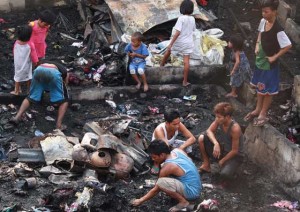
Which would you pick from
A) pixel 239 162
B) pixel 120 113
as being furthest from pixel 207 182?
pixel 120 113

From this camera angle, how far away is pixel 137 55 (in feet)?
35.9

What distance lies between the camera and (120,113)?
1076cm

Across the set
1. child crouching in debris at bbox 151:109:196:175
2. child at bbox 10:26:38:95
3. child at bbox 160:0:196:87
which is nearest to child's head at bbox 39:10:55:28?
child at bbox 10:26:38:95

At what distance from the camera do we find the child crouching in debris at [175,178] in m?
7.59

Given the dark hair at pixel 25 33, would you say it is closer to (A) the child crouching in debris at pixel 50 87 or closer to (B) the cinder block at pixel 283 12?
(A) the child crouching in debris at pixel 50 87

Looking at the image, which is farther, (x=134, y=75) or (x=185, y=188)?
(x=134, y=75)

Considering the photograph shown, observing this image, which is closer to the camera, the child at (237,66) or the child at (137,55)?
the child at (237,66)

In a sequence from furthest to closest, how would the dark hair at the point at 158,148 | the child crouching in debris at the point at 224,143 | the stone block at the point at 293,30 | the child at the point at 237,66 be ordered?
the stone block at the point at 293,30 → the child at the point at 237,66 → the child crouching in debris at the point at 224,143 → the dark hair at the point at 158,148

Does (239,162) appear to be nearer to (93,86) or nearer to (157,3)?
(93,86)

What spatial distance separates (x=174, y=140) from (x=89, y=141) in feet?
4.23

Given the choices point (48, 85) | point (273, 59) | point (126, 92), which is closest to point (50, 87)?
point (48, 85)

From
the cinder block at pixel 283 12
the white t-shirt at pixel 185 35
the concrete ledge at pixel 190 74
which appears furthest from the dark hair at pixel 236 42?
the cinder block at pixel 283 12

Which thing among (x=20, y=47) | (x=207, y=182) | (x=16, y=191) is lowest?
(x=207, y=182)

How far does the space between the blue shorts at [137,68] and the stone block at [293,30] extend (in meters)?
4.08
